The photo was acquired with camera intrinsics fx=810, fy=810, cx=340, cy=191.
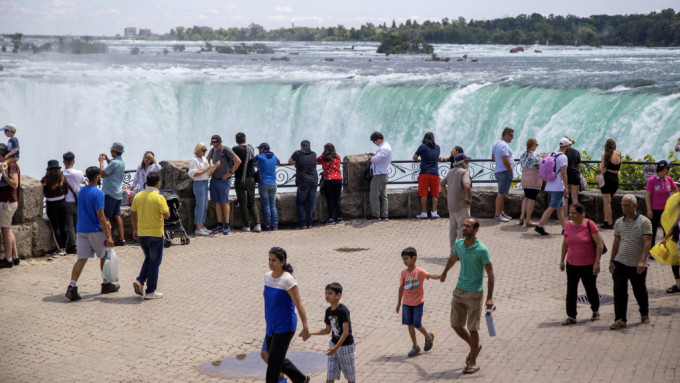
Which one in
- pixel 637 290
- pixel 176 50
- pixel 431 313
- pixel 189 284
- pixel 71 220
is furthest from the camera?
pixel 176 50

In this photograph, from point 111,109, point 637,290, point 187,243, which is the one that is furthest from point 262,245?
point 111,109

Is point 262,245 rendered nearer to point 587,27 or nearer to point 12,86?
point 12,86

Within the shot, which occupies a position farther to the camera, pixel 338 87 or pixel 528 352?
pixel 338 87

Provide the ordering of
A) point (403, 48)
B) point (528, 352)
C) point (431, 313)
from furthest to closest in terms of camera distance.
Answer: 1. point (403, 48)
2. point (431, 313)
3. point (528, 352)

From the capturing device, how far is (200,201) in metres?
13.2

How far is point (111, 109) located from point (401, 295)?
90.3ft

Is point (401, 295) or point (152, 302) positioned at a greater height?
point (401, 295)

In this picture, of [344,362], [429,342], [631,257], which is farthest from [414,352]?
[631,257]

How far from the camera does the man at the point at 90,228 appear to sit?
31.9ft

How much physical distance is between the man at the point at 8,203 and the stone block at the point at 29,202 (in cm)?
24

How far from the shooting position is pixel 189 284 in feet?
34.7

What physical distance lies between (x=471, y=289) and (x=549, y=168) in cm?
587

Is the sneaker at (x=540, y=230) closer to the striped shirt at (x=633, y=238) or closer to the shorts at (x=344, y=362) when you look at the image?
the striped shirt at (x=633, y=238)

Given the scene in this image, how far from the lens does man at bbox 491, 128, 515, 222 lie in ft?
44.5
